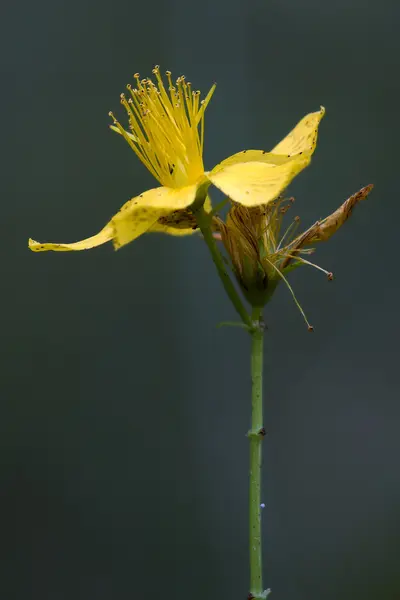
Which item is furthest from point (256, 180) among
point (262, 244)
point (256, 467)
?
point (256, 467)

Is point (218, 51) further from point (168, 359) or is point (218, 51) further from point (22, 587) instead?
point (22, 587)

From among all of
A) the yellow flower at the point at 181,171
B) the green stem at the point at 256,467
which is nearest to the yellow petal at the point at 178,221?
the yellow flower at the point at 181,171

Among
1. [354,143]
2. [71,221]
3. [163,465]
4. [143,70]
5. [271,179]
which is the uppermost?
[143,70]

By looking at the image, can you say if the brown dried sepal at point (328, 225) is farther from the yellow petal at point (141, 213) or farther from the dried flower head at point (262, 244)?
the yellow petal at point (141, 213)

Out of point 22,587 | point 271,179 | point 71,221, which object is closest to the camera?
point 271,179

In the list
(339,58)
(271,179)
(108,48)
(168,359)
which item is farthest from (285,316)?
(271,179)

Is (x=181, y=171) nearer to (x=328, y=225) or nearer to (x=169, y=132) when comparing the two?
(x=169, y=132)
